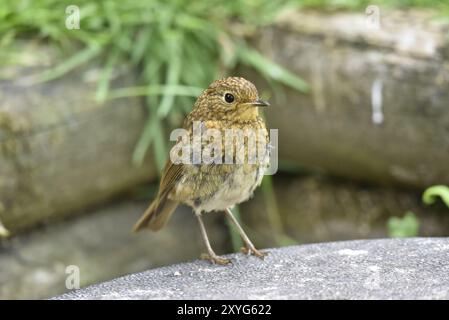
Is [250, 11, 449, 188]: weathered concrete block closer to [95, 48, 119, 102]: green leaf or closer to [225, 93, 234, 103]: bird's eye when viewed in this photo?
[95, 48, 119, 102]: green leaf

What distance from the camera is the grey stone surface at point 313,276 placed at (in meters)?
2.49

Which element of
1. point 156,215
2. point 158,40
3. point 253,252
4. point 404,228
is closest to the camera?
point 253,252

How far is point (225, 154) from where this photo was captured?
10.1ft

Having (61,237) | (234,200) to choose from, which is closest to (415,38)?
(234,200)

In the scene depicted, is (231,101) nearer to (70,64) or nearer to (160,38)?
(70,64)

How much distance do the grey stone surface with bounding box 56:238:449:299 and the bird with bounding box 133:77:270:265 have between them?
196mm

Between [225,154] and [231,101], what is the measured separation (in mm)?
212

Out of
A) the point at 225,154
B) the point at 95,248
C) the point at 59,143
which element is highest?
the point at 225,154

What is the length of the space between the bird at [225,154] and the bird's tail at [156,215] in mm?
230

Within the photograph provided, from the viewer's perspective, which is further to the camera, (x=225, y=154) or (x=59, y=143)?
(x=59, y=143)

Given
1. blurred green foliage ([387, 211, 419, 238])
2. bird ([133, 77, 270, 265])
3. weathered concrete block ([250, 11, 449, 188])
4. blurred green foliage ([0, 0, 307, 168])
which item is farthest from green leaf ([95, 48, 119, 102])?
blurred green foliage ([387, 211, 419, 238])

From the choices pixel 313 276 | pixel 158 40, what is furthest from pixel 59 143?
pixel 313 276
